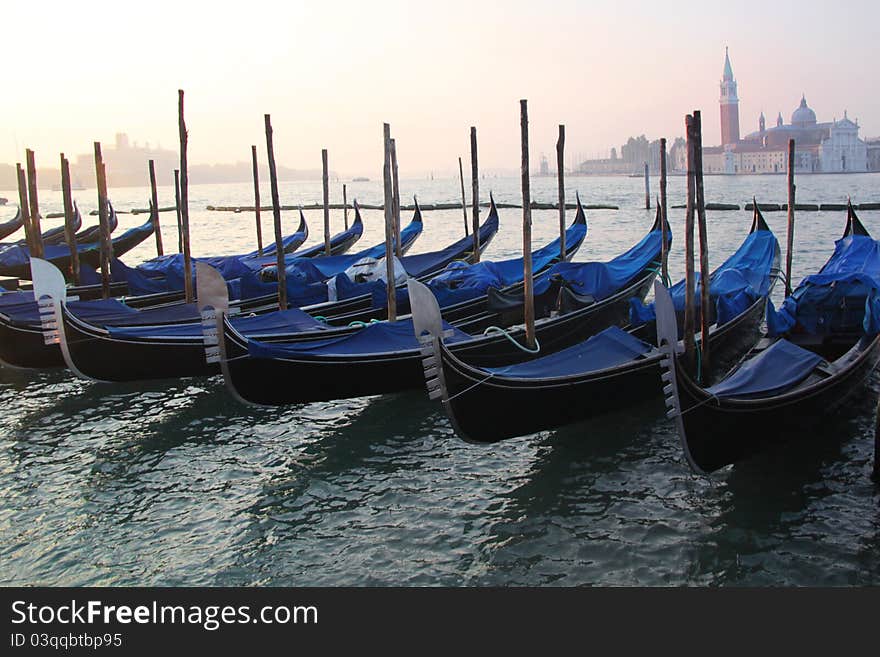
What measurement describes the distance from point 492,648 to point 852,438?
10.9ft

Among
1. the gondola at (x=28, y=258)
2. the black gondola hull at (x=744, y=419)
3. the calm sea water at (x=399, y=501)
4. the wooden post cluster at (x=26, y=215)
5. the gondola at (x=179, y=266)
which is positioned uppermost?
the wooden post cluster at (x=26, y=215)

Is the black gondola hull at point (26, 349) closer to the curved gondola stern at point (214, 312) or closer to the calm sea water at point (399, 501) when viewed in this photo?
the calm sea water at point (399, 501)

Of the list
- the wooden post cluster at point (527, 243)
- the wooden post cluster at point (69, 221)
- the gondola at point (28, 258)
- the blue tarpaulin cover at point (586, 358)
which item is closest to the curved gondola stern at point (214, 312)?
the blue tarpaulin cover at point (586, 358)

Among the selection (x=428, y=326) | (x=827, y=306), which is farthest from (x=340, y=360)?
(x=827, y=306)

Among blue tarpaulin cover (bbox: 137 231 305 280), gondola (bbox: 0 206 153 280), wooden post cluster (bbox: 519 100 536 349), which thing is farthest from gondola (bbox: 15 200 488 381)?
gondola (bbox: 0 206 153 280)

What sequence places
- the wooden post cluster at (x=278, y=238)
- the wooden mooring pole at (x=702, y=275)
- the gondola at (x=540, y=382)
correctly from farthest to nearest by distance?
the wooden post cluster at (x=278, y=238), the wooden mooring pole at (x=702, y=275), the gondola at (x=540, y=382)

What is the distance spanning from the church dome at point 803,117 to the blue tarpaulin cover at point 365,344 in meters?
117

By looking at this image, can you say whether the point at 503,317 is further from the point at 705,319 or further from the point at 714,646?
the point at 714,646

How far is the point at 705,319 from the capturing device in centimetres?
582

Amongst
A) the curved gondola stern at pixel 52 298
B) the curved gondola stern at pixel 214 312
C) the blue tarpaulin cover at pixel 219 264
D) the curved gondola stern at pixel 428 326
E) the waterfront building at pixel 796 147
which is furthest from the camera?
the waterfront building at pixel 796 147

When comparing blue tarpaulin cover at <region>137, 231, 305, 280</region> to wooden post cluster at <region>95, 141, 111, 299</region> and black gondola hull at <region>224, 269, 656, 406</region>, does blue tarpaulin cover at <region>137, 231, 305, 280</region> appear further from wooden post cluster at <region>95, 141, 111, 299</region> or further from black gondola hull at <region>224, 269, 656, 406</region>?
black gondola hull at <region>224, 269, 656, 406</region>

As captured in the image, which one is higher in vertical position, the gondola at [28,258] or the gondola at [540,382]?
the gondola at [28,258]

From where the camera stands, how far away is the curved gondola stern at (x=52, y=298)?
6355mm

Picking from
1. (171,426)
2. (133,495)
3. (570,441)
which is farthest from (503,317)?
(133,495)
